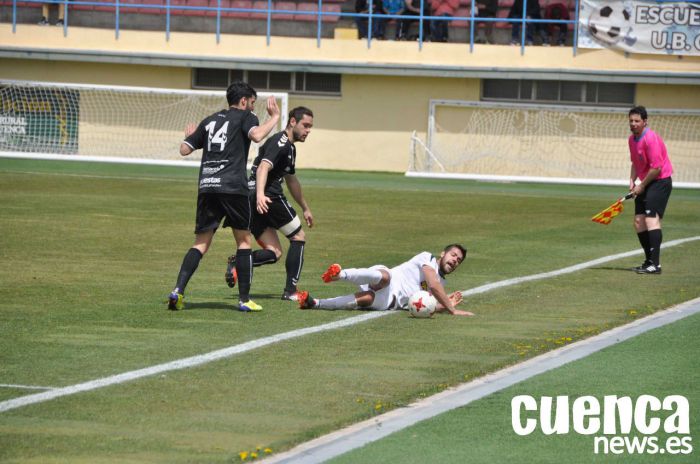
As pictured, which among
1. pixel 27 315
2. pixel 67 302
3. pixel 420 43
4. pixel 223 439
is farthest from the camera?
pixel 420 43

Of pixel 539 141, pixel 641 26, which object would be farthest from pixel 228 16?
pixel 641 26

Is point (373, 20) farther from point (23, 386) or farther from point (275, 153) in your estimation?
point (23, 386)

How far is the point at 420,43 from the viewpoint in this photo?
3938 cm

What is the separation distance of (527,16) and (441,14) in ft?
9.06

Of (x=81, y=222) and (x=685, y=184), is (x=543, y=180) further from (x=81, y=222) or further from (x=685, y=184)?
(x=81, y=222)

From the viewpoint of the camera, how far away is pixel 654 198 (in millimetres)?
15945

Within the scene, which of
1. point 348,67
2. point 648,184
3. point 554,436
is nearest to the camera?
point 554,436

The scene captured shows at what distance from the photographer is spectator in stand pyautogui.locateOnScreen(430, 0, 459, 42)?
130 ft

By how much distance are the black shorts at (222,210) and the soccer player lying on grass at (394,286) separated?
92 cm

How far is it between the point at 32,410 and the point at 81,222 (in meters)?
12.8

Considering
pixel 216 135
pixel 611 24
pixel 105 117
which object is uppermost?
pixel 611 24

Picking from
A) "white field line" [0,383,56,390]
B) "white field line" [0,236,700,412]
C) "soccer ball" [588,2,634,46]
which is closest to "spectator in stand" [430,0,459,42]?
"soccer ball" [588,2,634,46]

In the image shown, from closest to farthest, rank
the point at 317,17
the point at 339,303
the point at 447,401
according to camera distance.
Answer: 1. the point at 447,401
2. the point at 339,303
3. the point at 317,17

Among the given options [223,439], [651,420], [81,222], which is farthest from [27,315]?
[81,222]
